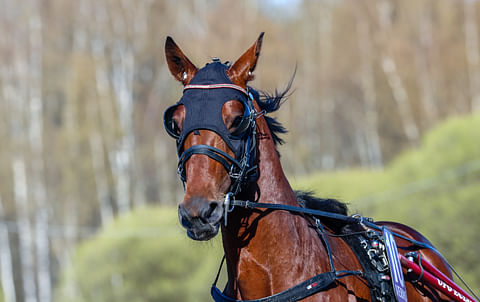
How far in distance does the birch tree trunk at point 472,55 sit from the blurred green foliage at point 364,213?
6.47m

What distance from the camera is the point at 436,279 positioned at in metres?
Result: 4.04

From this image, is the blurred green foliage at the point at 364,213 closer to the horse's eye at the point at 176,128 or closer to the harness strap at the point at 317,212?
the harness strap at the point at 317,212

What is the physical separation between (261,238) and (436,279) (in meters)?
1.39

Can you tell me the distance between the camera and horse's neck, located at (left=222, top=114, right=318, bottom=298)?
3344 millimetres

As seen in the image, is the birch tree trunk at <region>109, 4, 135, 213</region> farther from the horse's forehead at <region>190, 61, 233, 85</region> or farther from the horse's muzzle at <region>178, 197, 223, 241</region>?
Result: the horse's muzzle at <region>178, 197, 223, 241</region>

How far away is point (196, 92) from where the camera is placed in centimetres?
331

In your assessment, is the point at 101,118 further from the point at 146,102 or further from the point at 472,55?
the point at 472,55

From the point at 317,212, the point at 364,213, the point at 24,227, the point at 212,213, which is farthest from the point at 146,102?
the point at 212,213

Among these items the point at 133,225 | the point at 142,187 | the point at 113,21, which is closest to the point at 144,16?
the point at 113,21

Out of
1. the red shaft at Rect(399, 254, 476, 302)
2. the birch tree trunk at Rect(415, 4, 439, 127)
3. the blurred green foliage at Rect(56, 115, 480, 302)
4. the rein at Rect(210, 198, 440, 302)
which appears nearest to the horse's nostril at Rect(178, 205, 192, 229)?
the rein at Rect(210, 198, 440, 302)

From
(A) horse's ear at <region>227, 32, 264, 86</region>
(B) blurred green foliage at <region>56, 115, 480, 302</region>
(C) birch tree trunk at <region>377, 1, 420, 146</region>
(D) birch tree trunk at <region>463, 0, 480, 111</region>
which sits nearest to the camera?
(A) horse's ear at <region>227, 32, 264, 86</region>

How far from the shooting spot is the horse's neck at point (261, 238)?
3344 millimetres

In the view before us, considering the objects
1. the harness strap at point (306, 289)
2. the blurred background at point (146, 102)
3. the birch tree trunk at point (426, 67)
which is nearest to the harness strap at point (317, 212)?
the harness strap at point (306, 289)

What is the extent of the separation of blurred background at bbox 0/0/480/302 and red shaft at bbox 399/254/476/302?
1837 cm
